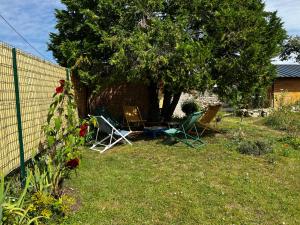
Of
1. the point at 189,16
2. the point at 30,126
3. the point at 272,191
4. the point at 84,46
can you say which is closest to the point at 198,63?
the point at 189,16

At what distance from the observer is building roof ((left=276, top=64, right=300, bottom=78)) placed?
23.7 metres

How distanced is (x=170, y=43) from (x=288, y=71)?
679 inches

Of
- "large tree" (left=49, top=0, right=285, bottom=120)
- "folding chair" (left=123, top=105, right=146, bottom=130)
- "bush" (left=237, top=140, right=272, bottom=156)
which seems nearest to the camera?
"bush" (left=237, top=140, right=272, bottom=156)

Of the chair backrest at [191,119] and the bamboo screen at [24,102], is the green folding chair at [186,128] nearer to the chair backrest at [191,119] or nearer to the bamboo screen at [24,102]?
the chair backrest at [191,119]

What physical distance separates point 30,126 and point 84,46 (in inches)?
210

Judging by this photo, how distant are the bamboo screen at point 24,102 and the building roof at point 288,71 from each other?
18.4m

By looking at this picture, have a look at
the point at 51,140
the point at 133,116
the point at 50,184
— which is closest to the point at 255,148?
the point at 133,116

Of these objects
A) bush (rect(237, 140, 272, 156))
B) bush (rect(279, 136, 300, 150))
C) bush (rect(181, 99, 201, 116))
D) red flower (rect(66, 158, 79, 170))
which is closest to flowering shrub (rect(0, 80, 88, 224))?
red flower (rect(66, 158, 79, 170))

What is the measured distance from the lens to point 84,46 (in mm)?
10656

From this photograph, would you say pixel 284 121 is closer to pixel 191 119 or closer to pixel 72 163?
pixel 191 119

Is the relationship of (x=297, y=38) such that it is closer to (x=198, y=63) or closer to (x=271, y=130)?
(x=271, y=130)

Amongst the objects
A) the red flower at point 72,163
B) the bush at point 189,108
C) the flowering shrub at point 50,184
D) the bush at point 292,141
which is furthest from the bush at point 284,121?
the red flower at point 72,163

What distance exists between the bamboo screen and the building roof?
18.4m

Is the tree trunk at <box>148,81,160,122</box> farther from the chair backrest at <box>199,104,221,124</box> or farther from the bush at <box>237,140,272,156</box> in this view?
the bush at <box>237,140,272,156</box>
